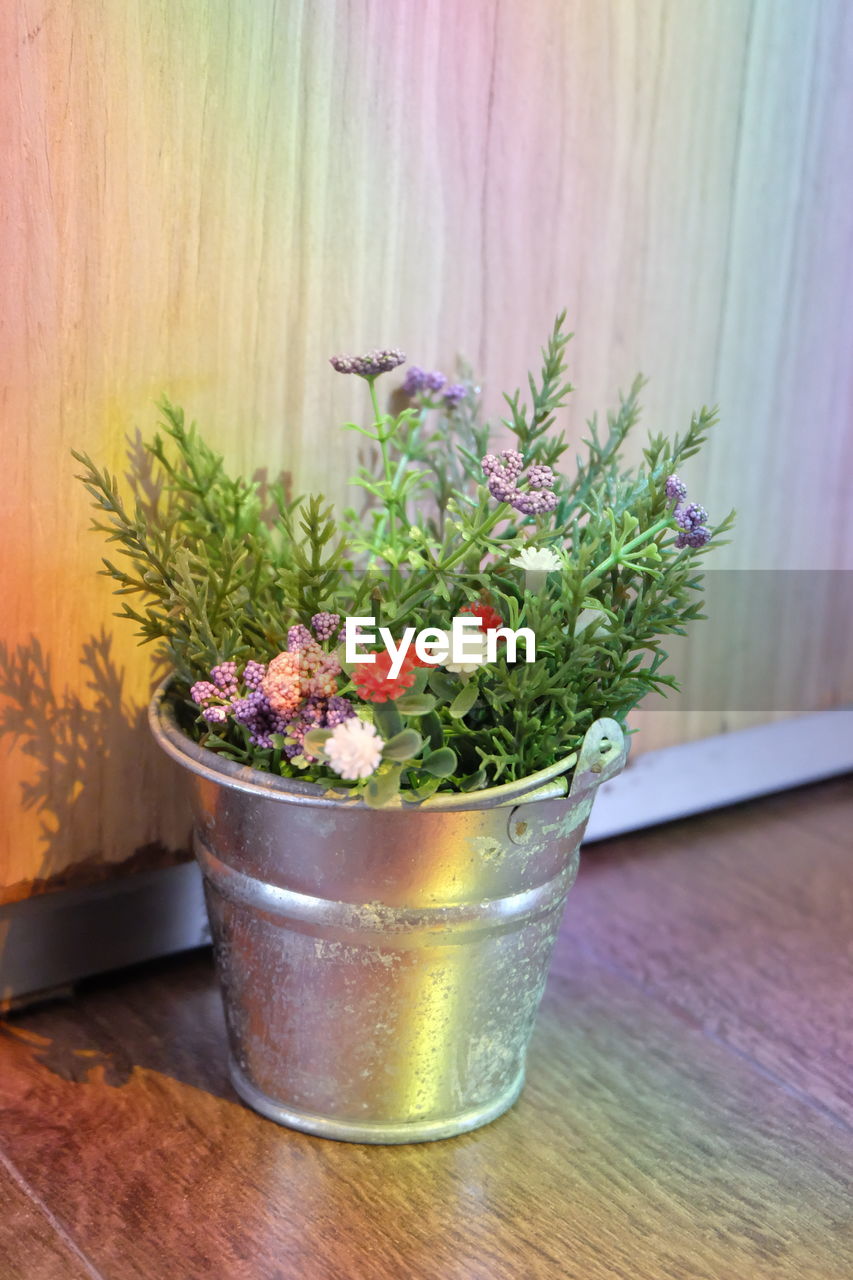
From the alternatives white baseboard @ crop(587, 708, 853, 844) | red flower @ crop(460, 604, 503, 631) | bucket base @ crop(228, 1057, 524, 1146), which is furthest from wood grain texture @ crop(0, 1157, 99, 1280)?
white baseboard @ crop(587, 708, 853, 844)

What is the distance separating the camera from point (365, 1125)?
0.76 meters

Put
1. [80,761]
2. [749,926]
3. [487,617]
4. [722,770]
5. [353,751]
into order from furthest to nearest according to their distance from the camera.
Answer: [722,770] → [749,926] → [80,761] → [487,617] → [353,751]

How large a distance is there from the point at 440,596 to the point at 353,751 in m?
0.15

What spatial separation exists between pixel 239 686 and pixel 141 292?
28 cm

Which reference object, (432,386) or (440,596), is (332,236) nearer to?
(432,386)

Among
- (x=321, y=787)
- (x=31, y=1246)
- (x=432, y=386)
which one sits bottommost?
(x=31, y=1246)

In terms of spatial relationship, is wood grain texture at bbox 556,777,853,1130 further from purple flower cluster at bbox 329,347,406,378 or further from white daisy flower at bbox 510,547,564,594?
purple flower cluster at bbox 329,347,406,378

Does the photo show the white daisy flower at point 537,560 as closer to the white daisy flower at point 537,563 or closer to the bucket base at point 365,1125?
the white daisy flower at point 537,563

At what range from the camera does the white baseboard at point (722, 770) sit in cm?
120

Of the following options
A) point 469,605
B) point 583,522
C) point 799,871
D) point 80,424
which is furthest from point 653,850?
point 80,424

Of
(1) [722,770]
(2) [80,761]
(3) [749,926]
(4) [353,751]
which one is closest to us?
(4) [353,751]

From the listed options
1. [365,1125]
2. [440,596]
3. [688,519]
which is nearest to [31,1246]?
[365,1125]

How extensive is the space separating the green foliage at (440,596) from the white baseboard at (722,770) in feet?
1.45

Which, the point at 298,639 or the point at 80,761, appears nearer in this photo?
the point at 298,639
